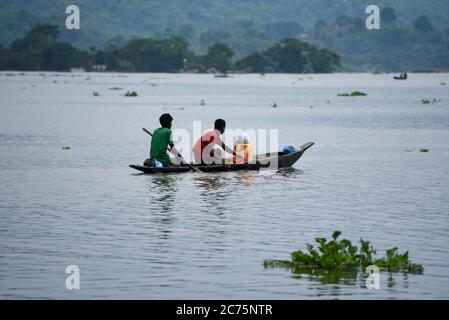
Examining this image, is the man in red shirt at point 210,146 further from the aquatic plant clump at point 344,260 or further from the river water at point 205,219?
the aquatic plant clump at point 344,260

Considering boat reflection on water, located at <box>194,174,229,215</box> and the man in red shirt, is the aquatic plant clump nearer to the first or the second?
boat reflection on water, located at <box>194,174,229,215</box>

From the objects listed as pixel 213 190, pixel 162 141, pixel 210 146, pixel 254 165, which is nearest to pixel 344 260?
pixel 213 190

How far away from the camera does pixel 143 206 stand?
21.7 metres

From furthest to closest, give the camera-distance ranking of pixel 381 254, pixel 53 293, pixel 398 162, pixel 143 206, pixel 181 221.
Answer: pixel 398 162 < pixel 143 206 < pixel 181 221 < pixel 381 254 < pixel 53 293

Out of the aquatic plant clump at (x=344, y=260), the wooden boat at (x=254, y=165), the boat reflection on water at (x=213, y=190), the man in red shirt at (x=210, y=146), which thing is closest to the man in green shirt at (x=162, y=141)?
the wooden boat at (x=254, y=165)

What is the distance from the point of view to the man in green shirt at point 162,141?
25.6 metres

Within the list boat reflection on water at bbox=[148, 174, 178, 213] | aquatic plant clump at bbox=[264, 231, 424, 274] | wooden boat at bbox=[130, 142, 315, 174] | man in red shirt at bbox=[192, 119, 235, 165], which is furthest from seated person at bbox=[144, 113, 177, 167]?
aquatic plant clump at bbox=[264, 231, 424, 274]

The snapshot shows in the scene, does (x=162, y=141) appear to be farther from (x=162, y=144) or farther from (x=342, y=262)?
(x=342, y=262)

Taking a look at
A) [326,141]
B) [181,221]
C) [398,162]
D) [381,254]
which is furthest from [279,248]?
[326,141]

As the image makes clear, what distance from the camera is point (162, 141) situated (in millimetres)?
25672

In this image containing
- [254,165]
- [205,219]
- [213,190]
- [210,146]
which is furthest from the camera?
[254,165]

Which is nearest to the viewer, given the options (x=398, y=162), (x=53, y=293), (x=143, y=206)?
(x=53, y=293)
